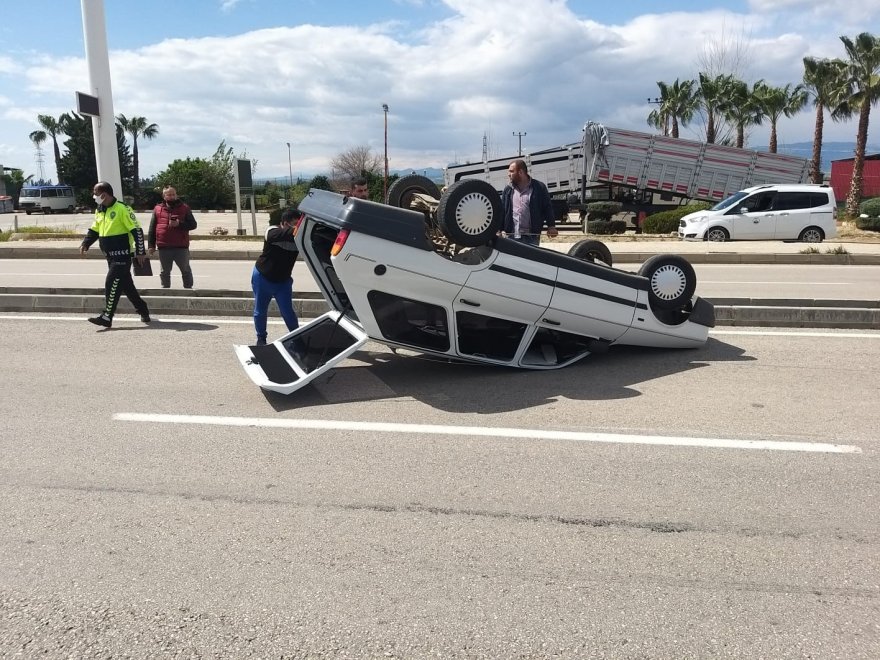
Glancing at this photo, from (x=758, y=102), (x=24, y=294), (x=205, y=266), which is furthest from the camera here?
(x=758, y=102)

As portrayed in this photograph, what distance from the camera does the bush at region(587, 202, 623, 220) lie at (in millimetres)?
26484

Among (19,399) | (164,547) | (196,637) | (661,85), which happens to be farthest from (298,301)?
(661,85)

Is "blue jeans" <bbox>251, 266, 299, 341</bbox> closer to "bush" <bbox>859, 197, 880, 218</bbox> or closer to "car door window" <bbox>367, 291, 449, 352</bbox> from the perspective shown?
"car door window" <bbox>367, 291, 449, 352</bbox>

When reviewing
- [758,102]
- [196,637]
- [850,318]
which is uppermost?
[758,102]

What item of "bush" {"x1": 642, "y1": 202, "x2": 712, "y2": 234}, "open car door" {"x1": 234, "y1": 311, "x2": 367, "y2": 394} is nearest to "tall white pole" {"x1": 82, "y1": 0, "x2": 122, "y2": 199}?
"open car door" {"x1": 234, "y1": 311, "x2": 367, "y2": 394}

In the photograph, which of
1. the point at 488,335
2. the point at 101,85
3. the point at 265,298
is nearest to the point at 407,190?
the point at 265,298

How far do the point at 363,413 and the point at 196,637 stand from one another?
261cm

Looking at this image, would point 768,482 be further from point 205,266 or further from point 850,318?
point 205,266

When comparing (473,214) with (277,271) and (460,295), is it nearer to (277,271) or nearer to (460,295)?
(460,295)

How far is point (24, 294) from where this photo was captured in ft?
31.3

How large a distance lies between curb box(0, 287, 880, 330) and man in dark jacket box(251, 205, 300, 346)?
A: 171 cm

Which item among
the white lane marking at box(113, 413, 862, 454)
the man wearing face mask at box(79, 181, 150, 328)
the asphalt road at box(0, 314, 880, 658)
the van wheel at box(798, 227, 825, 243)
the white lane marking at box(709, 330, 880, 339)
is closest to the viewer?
the asphalt road at box(0, 314, 880, 658)

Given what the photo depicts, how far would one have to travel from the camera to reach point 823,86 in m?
35.9

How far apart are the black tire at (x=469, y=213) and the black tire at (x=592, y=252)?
158 cm
